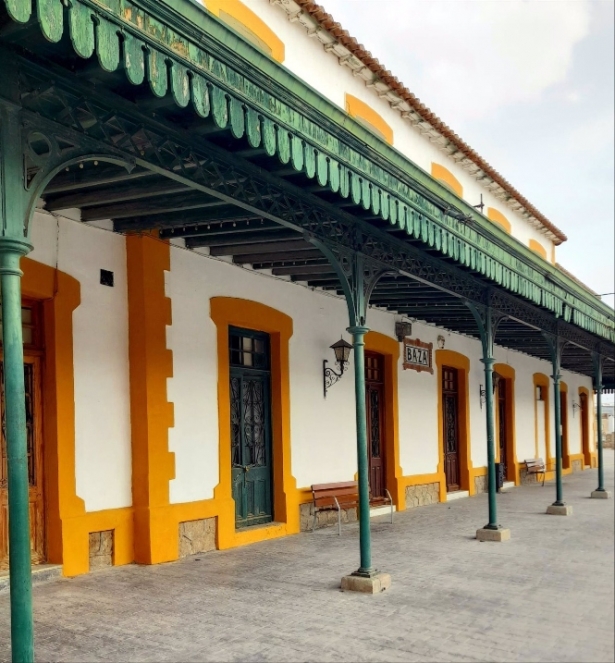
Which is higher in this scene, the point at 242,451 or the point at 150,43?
the point at 150,43

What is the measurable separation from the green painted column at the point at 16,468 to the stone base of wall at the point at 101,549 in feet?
11.3

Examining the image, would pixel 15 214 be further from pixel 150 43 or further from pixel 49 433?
pixel 49 433

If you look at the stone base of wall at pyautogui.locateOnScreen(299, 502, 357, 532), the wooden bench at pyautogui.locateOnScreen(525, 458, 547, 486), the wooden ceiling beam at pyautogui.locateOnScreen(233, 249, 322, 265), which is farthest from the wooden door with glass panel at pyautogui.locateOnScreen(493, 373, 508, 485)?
the wooden ceiling beam at pyautogui.locateOnScreen(233, 249, 322, 265)

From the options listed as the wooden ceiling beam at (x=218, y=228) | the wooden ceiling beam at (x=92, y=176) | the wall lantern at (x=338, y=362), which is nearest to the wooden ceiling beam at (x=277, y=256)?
the wooden ceiling beam at (x=218, y=228)

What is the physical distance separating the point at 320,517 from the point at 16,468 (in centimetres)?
671

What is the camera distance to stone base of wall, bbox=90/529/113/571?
21.7 feet

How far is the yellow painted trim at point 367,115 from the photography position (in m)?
12.8

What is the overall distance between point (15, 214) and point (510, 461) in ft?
50.8

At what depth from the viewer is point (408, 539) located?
29.0ft

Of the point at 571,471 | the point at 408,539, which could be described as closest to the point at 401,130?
the point at 408,539

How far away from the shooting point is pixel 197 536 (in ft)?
24.7

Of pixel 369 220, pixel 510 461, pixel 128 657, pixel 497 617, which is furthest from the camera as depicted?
pixel 510 461

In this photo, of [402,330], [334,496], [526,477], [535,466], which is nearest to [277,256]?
[334,496]

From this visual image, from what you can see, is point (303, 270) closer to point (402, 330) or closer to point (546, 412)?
point (402, 330)
